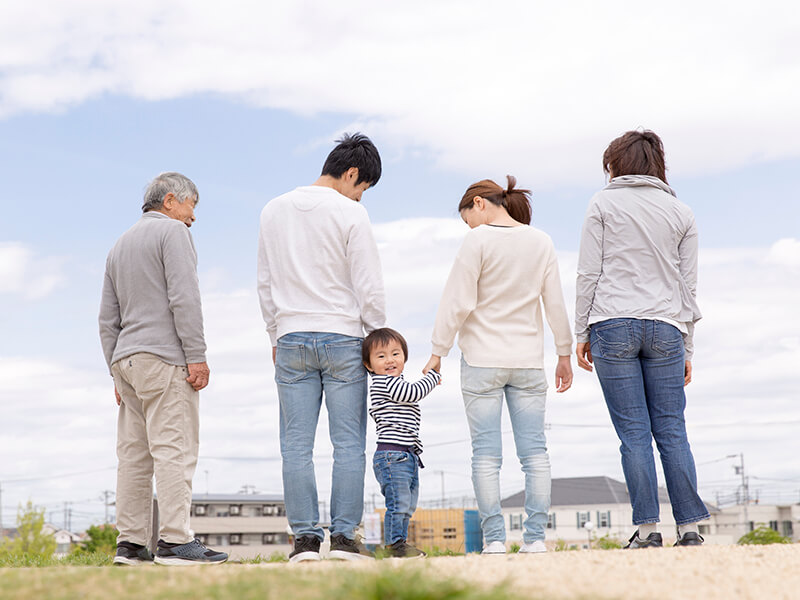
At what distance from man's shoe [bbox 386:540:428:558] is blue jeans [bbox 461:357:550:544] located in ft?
1.57

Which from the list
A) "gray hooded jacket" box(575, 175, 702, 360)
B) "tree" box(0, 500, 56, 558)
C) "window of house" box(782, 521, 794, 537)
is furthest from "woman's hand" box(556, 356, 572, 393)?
"window of house" box(782, 521, 794, 537)

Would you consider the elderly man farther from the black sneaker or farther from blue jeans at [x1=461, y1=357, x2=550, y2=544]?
blue jeans at [x1=461, y1=357, x2=550, y2=544]

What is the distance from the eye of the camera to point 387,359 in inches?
205

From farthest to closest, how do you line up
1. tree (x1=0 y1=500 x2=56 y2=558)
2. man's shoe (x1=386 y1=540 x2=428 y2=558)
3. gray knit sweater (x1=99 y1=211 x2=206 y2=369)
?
tree (x1=0 y1=500 x2=56 y2=558) → gray knit sweater (x1=99 y1=211 x2=206 y2=369) → man's shoe (x1=386 y1=540 x2=428 y2=558)

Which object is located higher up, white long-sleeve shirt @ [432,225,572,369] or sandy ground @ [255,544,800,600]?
white long-sleeve shirt @ [432,225,572,369]

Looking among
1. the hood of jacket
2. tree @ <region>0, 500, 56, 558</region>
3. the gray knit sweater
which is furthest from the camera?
tree @ <region>0, 500, 56, 558</region>

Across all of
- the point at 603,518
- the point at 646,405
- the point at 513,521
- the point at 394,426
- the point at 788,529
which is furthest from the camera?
the point at 788,529

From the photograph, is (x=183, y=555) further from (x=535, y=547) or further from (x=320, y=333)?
(x=535, y=547)

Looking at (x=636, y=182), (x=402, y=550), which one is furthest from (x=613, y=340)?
(x=402, y=550)

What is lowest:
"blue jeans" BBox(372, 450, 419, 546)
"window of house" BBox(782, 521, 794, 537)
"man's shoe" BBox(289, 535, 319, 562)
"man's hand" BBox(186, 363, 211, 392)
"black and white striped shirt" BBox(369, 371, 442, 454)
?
"window of house" BBox(782, 521, 794, 537)

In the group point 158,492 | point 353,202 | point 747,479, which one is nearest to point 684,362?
point 353,202

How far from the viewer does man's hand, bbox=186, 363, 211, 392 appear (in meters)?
5.47

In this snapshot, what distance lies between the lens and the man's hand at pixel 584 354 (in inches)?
220

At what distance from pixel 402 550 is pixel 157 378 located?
6.26ft
